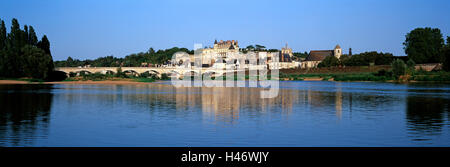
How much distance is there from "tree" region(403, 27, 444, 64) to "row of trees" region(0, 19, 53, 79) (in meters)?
86.2

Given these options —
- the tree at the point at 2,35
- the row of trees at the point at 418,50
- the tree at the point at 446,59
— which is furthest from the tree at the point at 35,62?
the row of trees at the point at 418,50

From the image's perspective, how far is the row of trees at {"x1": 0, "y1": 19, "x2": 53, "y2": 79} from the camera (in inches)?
2940

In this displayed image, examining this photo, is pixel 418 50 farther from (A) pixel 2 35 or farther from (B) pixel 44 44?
(A) pixel 2 35

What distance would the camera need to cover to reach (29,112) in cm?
2397

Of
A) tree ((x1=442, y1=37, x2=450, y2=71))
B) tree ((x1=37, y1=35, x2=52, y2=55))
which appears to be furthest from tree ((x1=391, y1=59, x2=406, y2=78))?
tree ((x1=37, y1=35, x2=52, y2=55))

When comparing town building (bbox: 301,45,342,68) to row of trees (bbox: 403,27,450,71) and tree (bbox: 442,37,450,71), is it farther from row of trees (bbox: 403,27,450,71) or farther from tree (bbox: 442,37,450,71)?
tree (bbox: 442,37,450,71)

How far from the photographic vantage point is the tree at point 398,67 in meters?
85.3

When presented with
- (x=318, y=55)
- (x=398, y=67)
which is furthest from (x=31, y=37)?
(x=318, y=55)

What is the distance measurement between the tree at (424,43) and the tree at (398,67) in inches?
1120

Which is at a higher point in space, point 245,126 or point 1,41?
point 1,41
